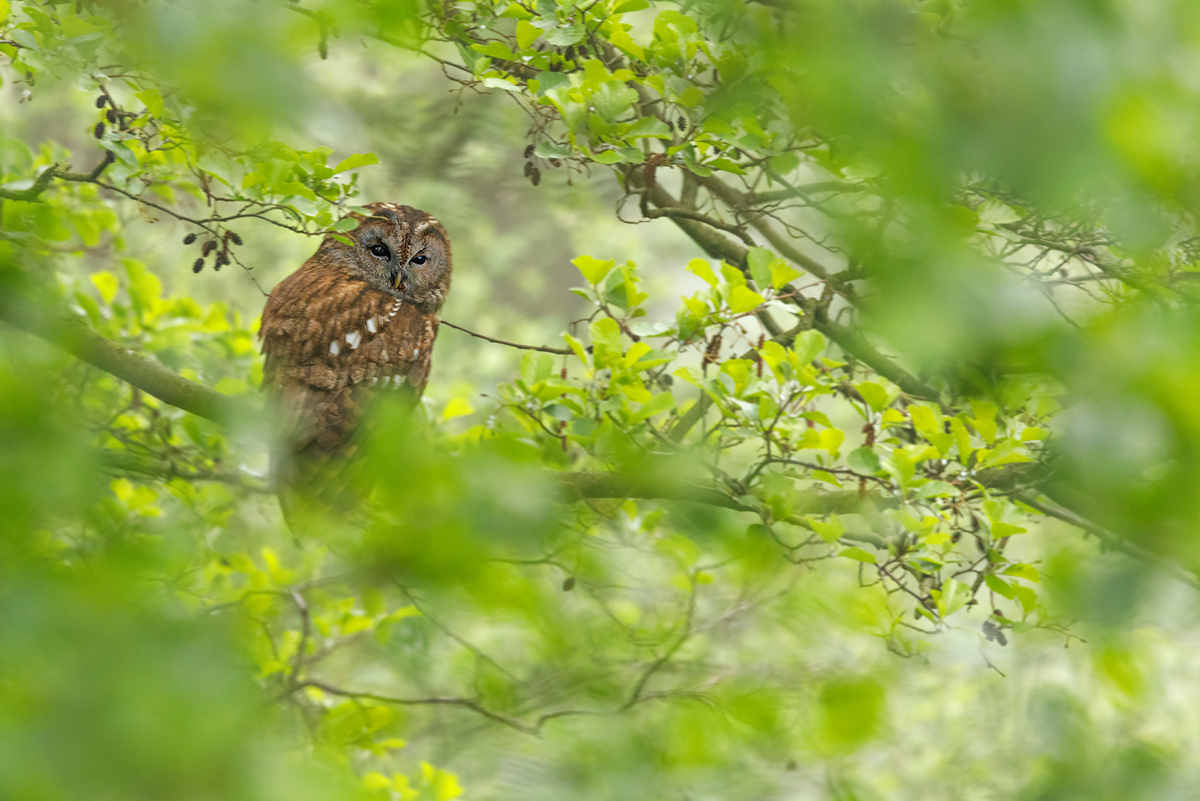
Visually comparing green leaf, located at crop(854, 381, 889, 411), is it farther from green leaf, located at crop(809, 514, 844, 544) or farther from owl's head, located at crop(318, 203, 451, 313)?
owl's head, located at crop(318, 203, 451, 313)

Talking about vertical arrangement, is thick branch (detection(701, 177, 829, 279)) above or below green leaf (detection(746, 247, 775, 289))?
above

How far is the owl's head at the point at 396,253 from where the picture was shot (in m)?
3.33

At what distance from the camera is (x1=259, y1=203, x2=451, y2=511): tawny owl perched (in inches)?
107

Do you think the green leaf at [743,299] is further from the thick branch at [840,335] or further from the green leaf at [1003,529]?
the green leaf at [1003,529]

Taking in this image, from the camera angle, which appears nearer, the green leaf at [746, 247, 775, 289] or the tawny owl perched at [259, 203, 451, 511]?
the green leaf at [746, 247, 775, 289]

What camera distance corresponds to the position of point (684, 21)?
1.86 m

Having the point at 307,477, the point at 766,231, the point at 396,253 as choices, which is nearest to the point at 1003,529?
the point at 766,231

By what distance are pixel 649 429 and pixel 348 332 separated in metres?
1.06

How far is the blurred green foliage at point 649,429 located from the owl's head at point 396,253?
179 mm

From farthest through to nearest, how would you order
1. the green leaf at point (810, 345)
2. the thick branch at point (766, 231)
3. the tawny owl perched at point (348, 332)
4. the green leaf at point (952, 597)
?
the tawny owl perched at point (348, 332) → the thick branch at point (766, 231) → the green leaf at point (810, 345) → the green leaf at point (952, 597)

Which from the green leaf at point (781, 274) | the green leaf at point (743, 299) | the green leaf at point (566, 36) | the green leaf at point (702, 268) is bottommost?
the green leaf at point (743, 299)

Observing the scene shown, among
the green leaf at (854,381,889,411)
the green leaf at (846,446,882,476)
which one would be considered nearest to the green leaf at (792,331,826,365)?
the green leaf at (854,381,889,411)

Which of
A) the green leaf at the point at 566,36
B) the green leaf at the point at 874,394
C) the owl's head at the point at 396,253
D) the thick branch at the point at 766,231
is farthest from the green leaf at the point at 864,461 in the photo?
the owl's head at the point at 396,253

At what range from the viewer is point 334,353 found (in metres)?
2.83
